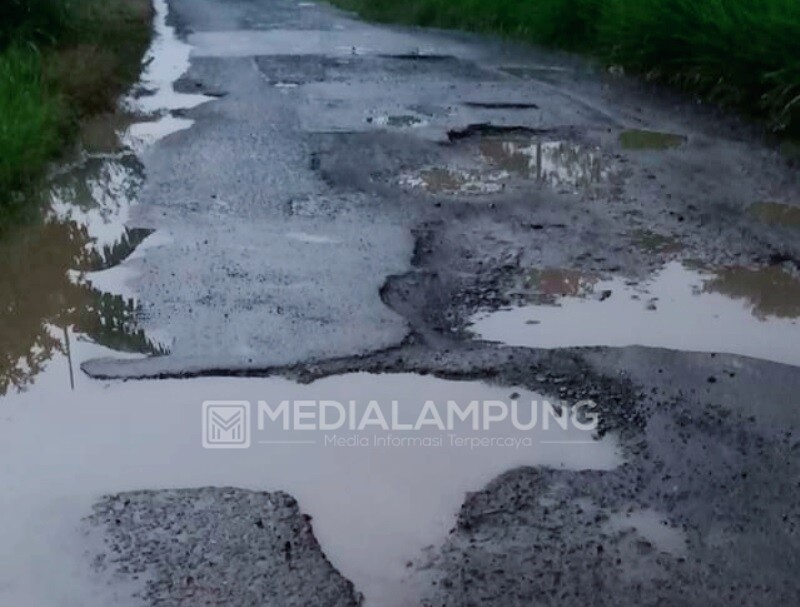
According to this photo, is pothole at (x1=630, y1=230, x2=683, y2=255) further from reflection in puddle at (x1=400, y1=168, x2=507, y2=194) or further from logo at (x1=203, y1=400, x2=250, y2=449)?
logo at (x1=203, y1=400, x2=250, y2=449)

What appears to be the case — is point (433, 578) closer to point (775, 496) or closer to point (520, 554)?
point (520, 554)

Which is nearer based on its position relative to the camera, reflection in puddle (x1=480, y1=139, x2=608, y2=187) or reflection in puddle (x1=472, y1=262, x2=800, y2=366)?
reflection in puddle (x1=472, y1=262, x2=800, y2=366)

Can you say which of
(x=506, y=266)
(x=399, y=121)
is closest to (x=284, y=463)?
(x=506, y=266)

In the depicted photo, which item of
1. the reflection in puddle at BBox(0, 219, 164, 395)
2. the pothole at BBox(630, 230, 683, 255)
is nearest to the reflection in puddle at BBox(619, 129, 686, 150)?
the pothole at BBox(630, 230, 683, 255)

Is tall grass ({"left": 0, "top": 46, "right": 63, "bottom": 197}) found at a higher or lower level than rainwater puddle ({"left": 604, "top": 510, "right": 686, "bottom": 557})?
lower

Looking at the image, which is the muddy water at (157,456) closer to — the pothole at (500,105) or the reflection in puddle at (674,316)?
the reflection in puddle at (674,316)

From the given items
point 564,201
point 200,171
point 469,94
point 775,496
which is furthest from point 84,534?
point 469,94

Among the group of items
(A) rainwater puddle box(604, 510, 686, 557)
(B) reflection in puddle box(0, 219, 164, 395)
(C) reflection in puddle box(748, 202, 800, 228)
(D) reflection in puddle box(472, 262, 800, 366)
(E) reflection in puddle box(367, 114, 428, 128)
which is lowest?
(E) reflection in puddle box(367, 114, 428, 128)

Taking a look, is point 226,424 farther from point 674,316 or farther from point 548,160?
point 548,160
